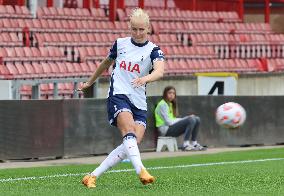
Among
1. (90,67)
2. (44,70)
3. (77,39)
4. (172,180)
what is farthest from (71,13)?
(172,180)

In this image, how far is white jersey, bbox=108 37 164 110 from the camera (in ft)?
36.4

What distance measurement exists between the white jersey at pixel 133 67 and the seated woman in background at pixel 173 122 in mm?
9375

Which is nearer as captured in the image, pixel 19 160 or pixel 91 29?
pixel 19 160

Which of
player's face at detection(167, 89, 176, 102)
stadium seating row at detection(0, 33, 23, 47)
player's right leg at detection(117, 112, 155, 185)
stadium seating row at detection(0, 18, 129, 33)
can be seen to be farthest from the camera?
stadium seating row at detection(0, 18, 129, 33)

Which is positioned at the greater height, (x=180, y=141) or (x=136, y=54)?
(x=136, y=54)

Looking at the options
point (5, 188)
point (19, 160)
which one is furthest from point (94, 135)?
point (5, 188)

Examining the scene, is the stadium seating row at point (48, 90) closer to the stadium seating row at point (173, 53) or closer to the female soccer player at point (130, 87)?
the stadium seating row at point (173, 53)

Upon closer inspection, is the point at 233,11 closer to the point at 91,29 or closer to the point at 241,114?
the point at 91,29

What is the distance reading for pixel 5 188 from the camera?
11.2 m

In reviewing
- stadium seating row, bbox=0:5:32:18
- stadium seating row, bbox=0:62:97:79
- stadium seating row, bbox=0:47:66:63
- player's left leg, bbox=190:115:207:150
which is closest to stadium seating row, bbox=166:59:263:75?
stadium seating row, bbox=0:62:97:79

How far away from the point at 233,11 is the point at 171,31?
23.3ft

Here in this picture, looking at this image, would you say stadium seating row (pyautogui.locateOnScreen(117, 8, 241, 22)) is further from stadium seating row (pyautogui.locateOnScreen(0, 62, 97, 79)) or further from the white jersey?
the white jersey

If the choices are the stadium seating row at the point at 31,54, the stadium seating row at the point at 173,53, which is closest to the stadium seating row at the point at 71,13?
the stadium seating row at the point at 173,53

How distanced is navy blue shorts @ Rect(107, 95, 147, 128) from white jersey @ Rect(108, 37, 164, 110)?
0.14ft
